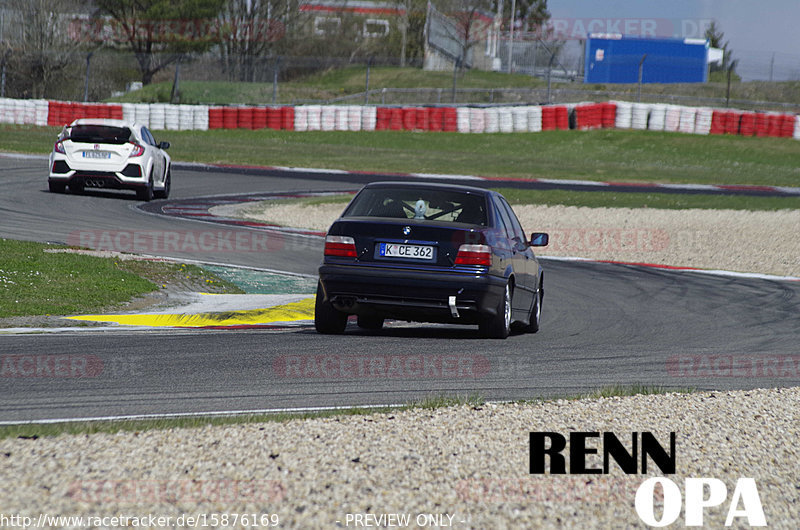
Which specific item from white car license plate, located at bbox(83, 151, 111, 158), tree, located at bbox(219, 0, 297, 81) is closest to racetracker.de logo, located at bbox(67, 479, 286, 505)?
white car license plate, located at bbox(83, 151, 111, 158)

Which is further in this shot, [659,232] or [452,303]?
[659,232]

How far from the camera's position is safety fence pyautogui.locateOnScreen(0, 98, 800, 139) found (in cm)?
4084

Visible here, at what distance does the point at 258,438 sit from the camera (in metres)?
4.80

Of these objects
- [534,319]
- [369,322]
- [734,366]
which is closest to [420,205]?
[369,322]

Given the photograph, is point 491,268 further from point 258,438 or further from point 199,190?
point 199,190

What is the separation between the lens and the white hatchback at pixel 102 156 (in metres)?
18.6

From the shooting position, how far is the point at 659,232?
20.5m

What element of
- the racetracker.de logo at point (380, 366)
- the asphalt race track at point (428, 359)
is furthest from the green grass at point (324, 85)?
the racetracker.de logo at point (380, 366)

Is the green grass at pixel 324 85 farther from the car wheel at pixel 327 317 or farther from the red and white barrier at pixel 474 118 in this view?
the car wheel at pixel 327 317

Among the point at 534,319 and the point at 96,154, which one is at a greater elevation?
the point at 96,154

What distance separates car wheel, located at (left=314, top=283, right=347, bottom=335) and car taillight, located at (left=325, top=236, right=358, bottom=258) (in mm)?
401

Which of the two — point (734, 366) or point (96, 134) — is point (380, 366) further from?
point (96, 134)

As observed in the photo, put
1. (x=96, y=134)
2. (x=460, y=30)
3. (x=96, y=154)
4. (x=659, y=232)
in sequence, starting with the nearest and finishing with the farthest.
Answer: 1. (x=96, y=134)
2. (x=96, y=154)
3. (x=659, y=232)
4. (x=460, y=30)

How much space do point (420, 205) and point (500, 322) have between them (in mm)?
1197
